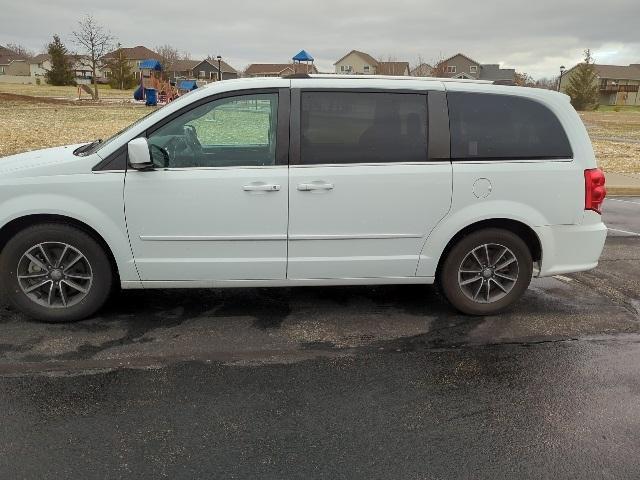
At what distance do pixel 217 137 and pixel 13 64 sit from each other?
13073cm

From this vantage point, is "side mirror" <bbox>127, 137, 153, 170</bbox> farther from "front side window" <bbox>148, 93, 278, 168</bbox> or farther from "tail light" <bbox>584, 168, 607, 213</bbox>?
"tail light" <bbox>584, 168, 607, 213</bbox>

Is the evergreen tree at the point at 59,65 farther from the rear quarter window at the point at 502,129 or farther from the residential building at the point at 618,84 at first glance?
the rear quarter window at the point at 502,129

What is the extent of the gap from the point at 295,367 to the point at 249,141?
5.82 ft

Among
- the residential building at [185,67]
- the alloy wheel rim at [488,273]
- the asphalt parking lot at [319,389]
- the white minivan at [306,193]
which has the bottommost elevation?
the asphalt parking lot at [319,389]

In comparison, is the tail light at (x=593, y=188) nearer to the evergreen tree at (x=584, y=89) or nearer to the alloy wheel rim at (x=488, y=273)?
the alloy wheel rim at (x=488, y=273)

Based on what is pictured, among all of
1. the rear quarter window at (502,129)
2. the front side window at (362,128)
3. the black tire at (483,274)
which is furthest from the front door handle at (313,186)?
the black tire at (483,274)

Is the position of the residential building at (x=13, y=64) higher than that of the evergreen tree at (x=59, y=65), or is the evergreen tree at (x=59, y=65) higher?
the residential building at (x=13, y=64)

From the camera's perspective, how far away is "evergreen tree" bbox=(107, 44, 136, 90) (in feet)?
238

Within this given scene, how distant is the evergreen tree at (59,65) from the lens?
73.8 m

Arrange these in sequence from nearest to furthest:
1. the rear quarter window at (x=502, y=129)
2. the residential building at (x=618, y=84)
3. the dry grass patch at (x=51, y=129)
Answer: the rear quarter window at (x=502, y=129) < the dry grass patch at (x=51, y=129) < the residential building at (x=618, y=84)

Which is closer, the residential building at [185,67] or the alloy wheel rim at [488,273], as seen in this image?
the alloy wheel rim at [488,273]

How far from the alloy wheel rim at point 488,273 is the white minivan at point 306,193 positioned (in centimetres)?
3

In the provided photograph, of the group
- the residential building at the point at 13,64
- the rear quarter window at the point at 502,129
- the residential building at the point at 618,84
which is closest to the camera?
the rear quarter window at the point at 502,129

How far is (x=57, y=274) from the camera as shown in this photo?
4.21 meters
